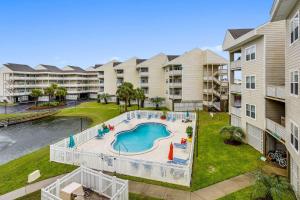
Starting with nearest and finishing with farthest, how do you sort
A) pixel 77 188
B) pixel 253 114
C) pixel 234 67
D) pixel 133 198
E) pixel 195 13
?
pixel 77 188, pixel 133 198, pixel 253 114, pixel 234 67, pixel 195 13

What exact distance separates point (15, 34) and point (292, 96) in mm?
66444

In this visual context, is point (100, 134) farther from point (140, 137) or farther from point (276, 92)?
point (276, 92)

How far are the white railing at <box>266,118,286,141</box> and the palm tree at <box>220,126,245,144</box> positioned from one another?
4.09 metres

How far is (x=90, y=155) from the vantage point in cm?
1560

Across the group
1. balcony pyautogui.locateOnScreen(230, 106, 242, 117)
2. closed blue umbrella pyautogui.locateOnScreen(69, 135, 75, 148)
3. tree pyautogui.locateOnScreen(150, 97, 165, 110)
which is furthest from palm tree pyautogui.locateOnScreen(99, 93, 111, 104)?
balcony pyautogui.locateOnScreen(230, 106, 242, 117)

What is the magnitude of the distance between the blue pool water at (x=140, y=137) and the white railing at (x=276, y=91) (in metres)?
13.1

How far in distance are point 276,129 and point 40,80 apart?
266 ft

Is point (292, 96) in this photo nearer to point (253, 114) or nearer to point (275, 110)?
point (275, 110)

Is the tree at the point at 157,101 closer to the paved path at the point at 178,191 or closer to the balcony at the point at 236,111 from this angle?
the balcony at the point at 236,111

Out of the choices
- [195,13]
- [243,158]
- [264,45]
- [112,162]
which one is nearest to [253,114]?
[243,158]

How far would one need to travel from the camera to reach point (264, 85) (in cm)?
1731

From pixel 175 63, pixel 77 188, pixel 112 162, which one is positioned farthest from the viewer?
pixel 175 63

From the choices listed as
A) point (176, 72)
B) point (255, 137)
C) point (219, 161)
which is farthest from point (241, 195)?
point (176, 72)

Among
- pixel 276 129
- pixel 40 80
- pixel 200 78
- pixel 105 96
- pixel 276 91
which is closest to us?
pixel 276 129
